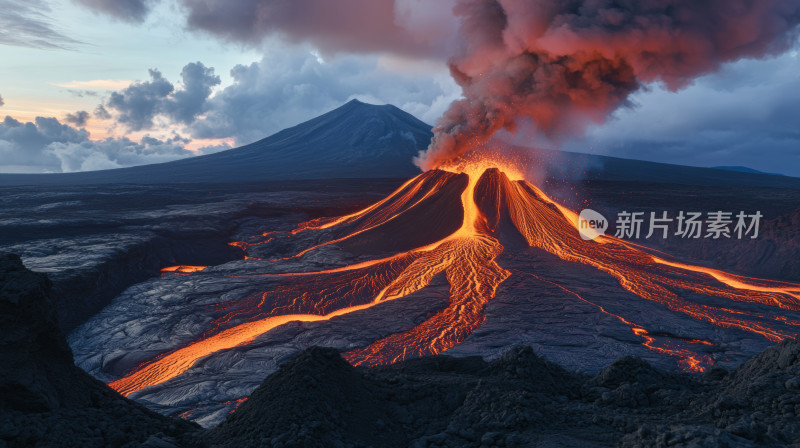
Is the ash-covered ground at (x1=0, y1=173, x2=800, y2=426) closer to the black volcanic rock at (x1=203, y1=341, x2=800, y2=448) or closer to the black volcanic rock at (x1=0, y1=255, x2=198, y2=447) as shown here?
the black volcanic rock at (x1=0, y1=255, x2=198, y2=447)

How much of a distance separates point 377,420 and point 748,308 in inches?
608

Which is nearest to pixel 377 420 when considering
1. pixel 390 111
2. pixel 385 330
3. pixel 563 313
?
pixel 385 330

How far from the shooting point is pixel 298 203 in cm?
4056

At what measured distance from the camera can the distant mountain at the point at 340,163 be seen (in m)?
86.0

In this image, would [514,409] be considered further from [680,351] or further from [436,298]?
[436,298]

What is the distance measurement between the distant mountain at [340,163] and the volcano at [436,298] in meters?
55.8

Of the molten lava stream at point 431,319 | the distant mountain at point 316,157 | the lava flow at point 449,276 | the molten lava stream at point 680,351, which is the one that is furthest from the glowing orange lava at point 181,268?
the distant mountain at point 316,157

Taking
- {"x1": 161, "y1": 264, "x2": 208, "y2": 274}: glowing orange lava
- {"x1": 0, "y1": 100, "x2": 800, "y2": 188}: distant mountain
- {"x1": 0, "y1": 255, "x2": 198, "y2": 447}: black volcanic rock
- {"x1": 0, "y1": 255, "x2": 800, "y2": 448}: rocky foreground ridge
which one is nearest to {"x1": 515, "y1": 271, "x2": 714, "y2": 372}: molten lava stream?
{"x1": 0, "y1": 255, "x2": 800, "y2": 448}: rocky foreground ridge

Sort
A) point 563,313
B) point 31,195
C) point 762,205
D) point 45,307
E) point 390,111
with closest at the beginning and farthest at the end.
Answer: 1. point 45,307
2. point 563,313
3. point 762,205
4. point 31,195
5. point 390,111

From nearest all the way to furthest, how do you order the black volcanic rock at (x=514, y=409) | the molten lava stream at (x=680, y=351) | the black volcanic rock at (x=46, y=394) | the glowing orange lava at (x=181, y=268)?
1. the black volcanic rock at (x=46, y=394)
2. the black volcanic rock at (x=514, y=409)
3. the molten lava stream at (x=680, y=351)
4. the glowing orange lava at (x=181, y=268)

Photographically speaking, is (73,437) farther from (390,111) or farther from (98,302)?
(390,111)

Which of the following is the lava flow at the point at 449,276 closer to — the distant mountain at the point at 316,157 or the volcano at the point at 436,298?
the volcano at the point at 436,298

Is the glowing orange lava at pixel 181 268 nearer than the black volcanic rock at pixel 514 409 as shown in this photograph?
No

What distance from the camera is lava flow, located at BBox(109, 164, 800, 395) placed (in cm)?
1290
